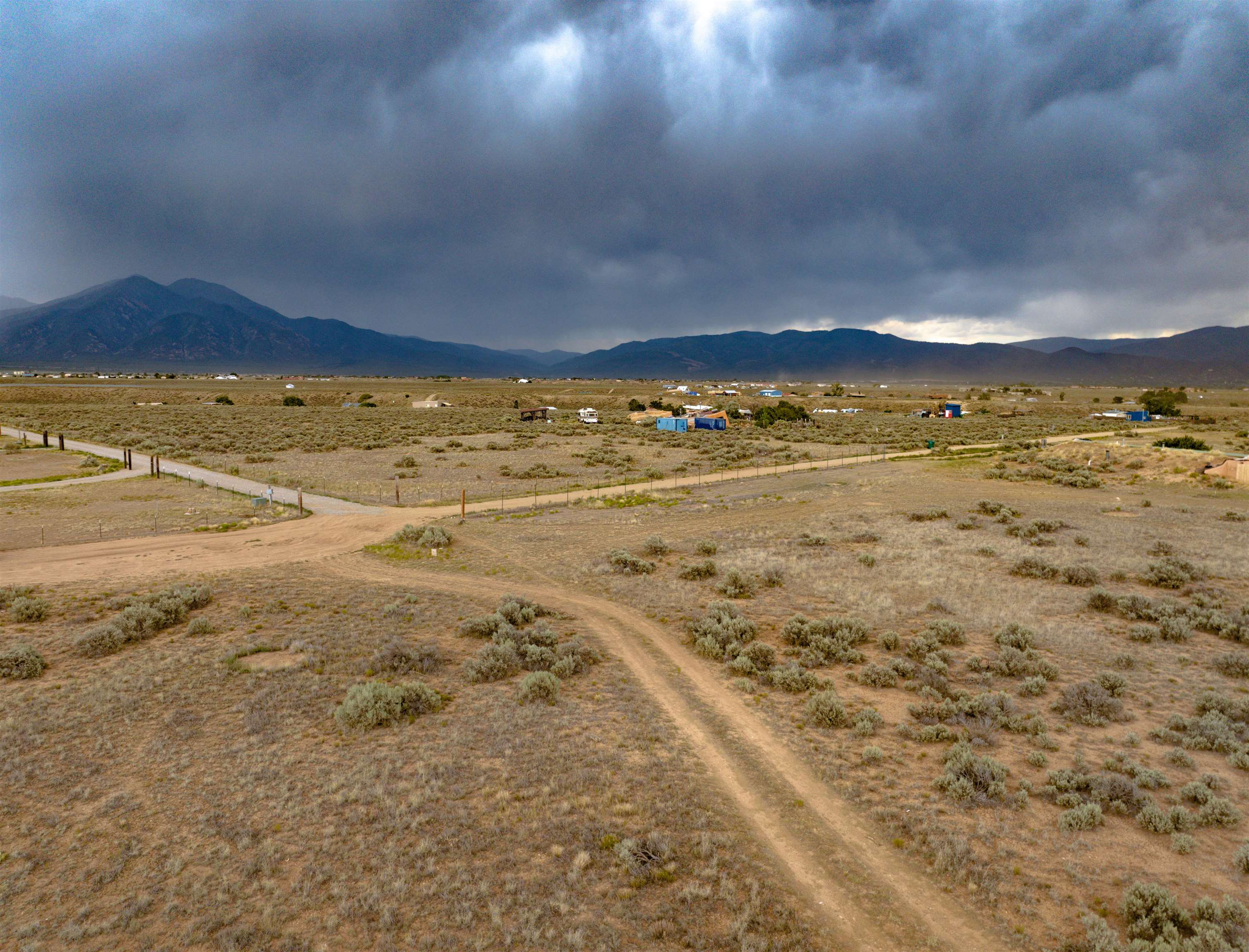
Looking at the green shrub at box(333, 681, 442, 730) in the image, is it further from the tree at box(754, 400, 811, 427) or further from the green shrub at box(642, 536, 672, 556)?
the tree at box(754, 400, 811, 427)

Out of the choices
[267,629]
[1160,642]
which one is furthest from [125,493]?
[1160,642]

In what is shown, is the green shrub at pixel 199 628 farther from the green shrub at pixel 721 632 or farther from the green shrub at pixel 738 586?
the green shrub at pixel 738 586

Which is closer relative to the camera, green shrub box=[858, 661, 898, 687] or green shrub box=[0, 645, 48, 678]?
green shrub box=[0, 645, 48, 678]

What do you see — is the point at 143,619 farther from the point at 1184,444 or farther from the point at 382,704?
the point at 1184,444

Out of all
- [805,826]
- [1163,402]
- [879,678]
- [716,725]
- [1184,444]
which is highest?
[1163,402]

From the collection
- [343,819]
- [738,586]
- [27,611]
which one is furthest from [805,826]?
[27,611]

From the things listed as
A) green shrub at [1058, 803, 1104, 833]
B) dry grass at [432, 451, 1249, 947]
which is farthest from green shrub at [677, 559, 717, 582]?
green shrub at [1058, 803, 1104, 833]
